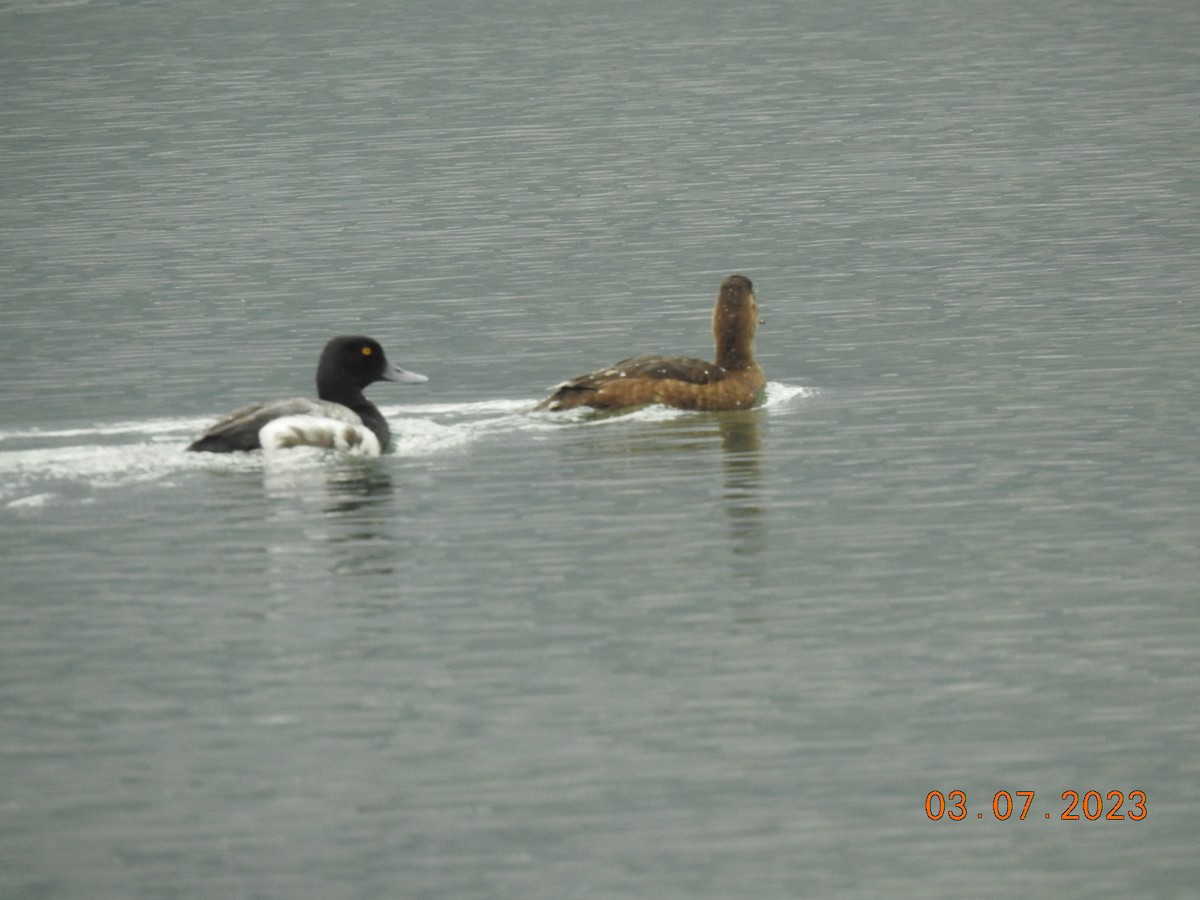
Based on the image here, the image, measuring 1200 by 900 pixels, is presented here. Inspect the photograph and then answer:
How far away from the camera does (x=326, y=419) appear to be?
57.7ft

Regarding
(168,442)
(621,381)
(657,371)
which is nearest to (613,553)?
(621,381)

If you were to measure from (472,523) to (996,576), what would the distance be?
3.50m

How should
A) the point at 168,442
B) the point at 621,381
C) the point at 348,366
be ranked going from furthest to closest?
the point at 621,381, the point at 348,366, the point at 168,442

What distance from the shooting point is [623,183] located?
127 feet

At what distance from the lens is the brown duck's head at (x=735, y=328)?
2009cm

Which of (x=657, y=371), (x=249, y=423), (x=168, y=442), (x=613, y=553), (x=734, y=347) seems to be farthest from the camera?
(x=734, y=347)

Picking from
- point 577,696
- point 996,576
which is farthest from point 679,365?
point 577,696

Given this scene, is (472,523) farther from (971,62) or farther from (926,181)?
(971,62)

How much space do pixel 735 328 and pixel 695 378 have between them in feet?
2.80

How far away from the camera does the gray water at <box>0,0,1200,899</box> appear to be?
34.1 feet

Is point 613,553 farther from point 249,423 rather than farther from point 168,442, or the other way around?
point 168,442
